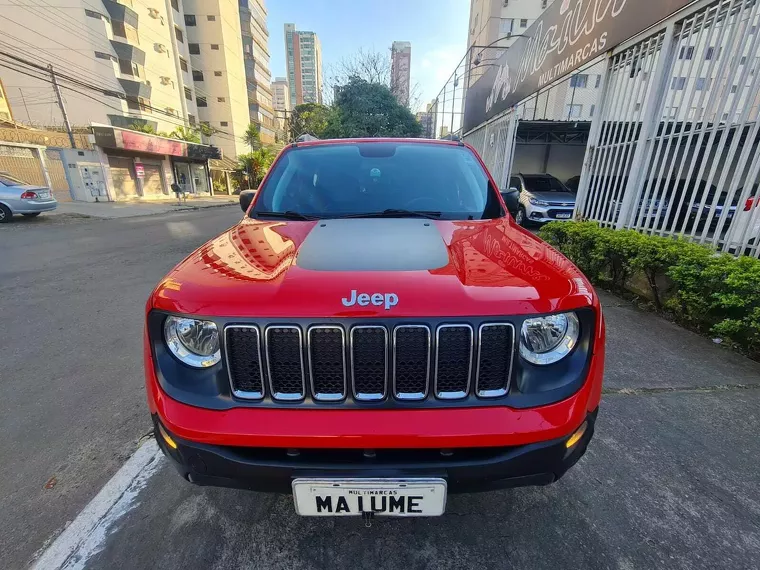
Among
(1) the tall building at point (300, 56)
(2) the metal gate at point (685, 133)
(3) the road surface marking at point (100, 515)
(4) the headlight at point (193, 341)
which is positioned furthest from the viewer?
(1) the tall building at point (300, 56)

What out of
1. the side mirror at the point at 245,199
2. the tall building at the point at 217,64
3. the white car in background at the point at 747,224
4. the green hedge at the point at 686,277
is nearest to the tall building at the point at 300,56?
the tall building at the point at 217,64

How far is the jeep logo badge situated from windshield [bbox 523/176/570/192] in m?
11.0

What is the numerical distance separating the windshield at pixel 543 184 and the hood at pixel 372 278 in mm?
10493

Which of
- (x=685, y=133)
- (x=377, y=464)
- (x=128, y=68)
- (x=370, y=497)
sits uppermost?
(x=128, y=68)

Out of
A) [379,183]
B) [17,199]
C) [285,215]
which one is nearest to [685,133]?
[379,183]

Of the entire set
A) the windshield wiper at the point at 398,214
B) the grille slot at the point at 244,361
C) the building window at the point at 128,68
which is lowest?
the grille slot at the point at 244,361

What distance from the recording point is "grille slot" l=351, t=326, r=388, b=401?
1.26 meters

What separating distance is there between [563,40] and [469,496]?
28.3ft

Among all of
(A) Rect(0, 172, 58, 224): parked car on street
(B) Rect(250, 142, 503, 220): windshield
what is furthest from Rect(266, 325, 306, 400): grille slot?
(A) Rect(0, 172, 58, 224): parked car on street

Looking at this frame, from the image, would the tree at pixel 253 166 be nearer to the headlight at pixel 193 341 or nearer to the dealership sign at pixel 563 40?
the dealership sign at pixel 563 40

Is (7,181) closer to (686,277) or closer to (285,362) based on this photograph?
(285,362)

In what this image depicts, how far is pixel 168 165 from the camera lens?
27391 millimetres

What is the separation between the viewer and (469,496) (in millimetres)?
1847

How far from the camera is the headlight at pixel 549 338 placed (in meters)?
1.34
